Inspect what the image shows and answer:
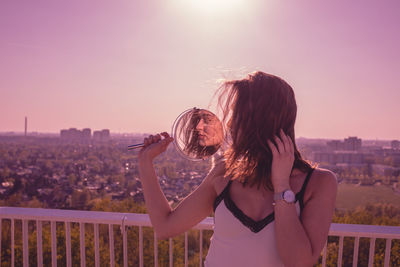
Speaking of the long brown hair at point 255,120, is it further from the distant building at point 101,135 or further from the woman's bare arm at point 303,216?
the distant building at point 101,135

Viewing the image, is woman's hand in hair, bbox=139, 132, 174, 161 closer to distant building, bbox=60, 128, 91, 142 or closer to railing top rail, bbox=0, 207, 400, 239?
railing top rail, bbox=0, 207, 400, 239

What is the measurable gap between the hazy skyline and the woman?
0.36 ft

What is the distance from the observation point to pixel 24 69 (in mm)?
21922

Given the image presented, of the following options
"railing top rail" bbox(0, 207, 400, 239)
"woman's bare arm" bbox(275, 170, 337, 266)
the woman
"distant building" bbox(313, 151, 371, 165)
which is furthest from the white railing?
"distant building" bbox(313, 151, 371, 165)

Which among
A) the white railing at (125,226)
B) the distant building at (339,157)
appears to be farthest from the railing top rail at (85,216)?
the distant building at (339,157)

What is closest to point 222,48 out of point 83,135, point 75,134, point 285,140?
point 285,140

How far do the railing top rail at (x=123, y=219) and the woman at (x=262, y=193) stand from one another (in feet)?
2.55

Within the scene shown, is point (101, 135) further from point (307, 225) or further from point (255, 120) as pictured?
point (307, 225)

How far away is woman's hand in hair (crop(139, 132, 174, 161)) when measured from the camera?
1.25 metres

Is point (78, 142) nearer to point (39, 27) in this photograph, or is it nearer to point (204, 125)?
point (39, 27)

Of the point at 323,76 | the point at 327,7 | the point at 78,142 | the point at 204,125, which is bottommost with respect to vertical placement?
the point at 78,142

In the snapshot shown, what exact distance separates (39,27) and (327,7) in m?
11.4

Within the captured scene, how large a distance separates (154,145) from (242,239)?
521mm

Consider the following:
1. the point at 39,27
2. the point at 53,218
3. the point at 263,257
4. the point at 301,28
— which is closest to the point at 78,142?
the point at 39,27
